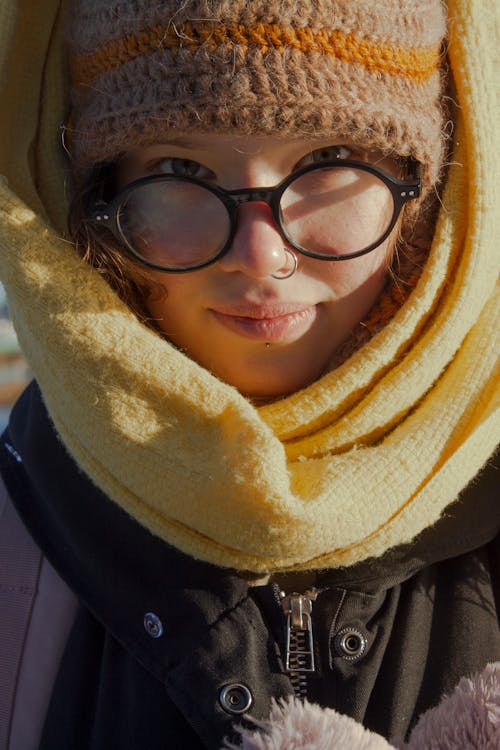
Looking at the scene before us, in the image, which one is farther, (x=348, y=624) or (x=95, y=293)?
(x=95, y=293)

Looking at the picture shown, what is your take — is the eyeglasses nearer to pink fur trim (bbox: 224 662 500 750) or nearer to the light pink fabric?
the light pink fabric

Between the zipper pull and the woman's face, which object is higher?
the woman's face

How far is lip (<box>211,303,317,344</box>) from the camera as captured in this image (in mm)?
1343

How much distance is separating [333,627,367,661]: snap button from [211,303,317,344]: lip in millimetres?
446

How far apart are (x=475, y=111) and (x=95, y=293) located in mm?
678

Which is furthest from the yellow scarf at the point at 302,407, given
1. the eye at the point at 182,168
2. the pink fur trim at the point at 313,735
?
the pink fur trim at the point at 313,735

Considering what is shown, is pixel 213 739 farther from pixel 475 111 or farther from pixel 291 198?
pixel 475 111

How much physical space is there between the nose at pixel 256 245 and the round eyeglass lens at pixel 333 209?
0.09 feet

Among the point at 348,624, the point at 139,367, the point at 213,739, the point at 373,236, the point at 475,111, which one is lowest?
the point at 213,739

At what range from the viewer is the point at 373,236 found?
1372 mm

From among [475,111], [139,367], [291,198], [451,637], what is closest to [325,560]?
[451,637]

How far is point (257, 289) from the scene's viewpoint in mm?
1324

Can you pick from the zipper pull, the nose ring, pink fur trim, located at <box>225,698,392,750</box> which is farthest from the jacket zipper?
the nose ring

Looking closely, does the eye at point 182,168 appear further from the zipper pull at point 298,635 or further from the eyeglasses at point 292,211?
the zipper pull at point 298,635
